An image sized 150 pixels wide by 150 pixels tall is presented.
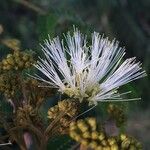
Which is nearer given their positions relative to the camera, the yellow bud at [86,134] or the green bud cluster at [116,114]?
the yellow bud at [86,134]

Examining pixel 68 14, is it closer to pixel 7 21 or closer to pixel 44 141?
pixel 44 141

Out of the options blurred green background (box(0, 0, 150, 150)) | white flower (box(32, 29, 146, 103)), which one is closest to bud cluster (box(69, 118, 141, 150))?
white flower (box(32, 29, 146, 103))

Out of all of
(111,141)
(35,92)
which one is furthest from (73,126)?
(35,92)

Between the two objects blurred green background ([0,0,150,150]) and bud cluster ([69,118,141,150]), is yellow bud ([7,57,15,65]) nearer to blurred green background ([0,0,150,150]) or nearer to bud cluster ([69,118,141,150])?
bud cluster ([69,118,141,150])

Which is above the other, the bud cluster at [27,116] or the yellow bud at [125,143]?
the bud cluster at [27,116]

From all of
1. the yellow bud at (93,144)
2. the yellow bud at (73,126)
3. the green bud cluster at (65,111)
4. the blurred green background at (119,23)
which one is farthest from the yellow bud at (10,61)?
the blurred green background at (119,23)

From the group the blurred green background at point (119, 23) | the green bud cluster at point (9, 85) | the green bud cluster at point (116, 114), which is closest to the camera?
the green bud cluster at point (9, 85)

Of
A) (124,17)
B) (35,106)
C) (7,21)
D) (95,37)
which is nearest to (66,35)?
(95,37)

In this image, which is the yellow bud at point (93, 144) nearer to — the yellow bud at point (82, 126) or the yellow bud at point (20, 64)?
the yellow bud at point (82, 126)
